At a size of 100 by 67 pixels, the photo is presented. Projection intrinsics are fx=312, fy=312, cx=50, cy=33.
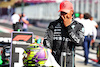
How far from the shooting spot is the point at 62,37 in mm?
5402

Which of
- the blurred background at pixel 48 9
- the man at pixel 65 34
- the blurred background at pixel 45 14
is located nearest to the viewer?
the man at pixel 65 34

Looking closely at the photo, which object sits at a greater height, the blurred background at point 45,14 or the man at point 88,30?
the blurred background at point 45,14

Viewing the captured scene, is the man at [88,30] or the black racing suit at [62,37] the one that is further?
the man at [88,30]

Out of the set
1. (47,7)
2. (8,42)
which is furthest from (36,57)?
(47,7)

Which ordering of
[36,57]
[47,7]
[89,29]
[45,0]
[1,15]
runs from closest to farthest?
[36,57] → [89,29] → [47,7] → [45,0] → [1,15]

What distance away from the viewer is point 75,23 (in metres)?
5.37

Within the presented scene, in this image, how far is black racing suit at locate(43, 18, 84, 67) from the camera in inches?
209

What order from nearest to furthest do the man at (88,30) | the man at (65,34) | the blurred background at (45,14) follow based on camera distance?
the man at (65,34)
the man at (88,30)
the blurred background at (45,14)

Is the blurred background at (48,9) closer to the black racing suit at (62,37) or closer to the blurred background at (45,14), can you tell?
the blurred background at (45,14)

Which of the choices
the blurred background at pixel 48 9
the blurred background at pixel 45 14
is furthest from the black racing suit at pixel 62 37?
the blurred background at pixel 48 9

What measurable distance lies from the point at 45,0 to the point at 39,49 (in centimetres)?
6790

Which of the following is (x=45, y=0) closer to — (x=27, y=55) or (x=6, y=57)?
(x=6, y=57)

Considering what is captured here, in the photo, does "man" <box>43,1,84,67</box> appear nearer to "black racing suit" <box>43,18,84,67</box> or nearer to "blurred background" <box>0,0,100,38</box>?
"black racing suit" <box>43,18,84,67</box>

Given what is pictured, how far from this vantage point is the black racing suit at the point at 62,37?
5.31 meters
